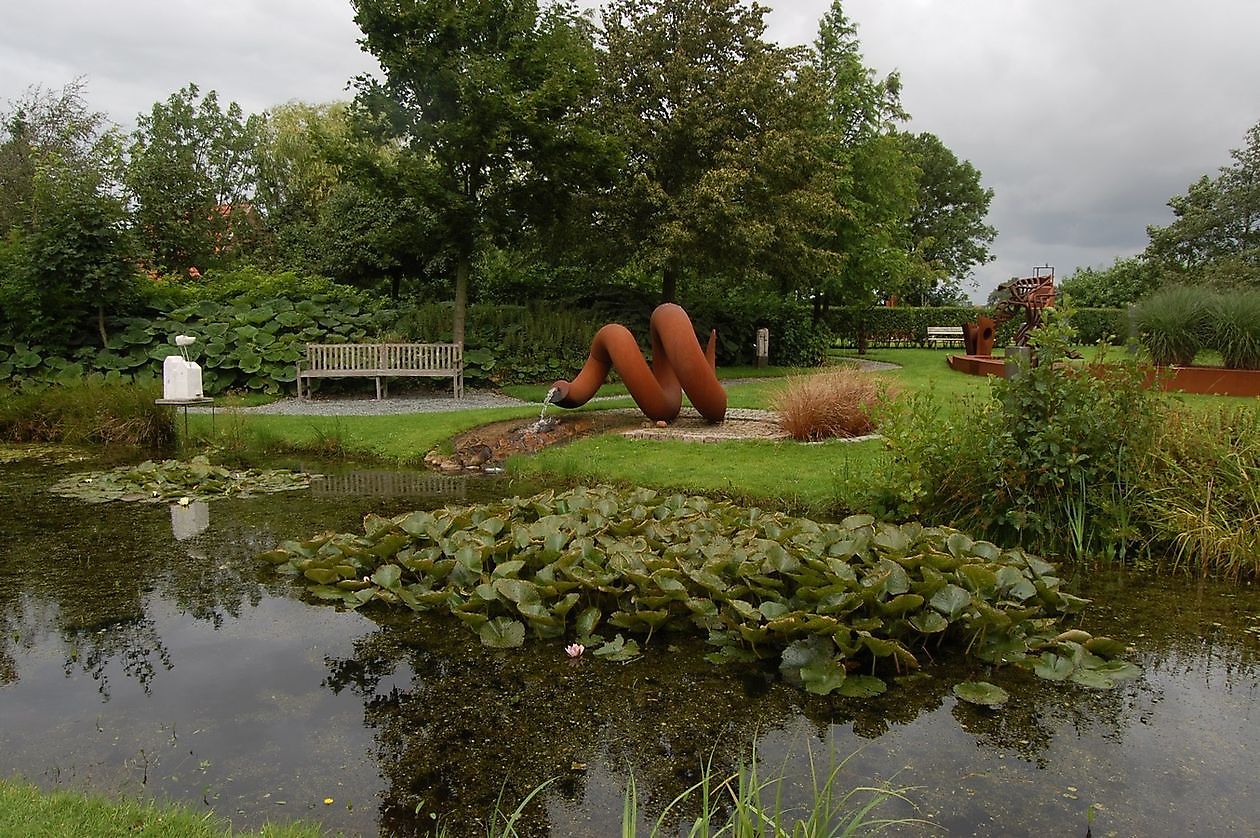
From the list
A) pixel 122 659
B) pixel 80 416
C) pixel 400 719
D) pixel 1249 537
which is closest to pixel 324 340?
pixel 80 416

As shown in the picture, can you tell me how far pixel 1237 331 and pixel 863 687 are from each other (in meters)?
11.1

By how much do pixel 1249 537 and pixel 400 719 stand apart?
5584 mm

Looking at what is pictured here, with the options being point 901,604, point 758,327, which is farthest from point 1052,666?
point 758,327

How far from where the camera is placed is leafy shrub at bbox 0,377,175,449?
10.7m

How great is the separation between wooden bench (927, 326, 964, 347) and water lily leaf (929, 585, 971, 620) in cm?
2630

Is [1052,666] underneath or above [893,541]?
underneath

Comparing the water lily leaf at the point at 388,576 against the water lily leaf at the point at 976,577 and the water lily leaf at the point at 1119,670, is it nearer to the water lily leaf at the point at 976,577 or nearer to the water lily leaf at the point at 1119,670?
the water lily leaf at the point at 976,577

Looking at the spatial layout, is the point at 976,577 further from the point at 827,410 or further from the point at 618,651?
the point at 827,410

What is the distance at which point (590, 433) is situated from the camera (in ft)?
35.6

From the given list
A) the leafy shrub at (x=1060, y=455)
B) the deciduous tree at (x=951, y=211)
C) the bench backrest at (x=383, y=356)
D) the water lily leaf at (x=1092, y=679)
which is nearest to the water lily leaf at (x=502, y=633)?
the water lily leaf at (x=1092, y=679)

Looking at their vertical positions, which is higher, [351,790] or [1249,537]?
[1249,537]

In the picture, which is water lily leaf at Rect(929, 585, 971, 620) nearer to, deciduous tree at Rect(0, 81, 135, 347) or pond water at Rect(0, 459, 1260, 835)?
pond water at Rect(0, 459, 1260, 835)

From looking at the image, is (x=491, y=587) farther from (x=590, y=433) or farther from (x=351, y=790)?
(x=590, y=433)

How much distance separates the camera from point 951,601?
13.8 ft
